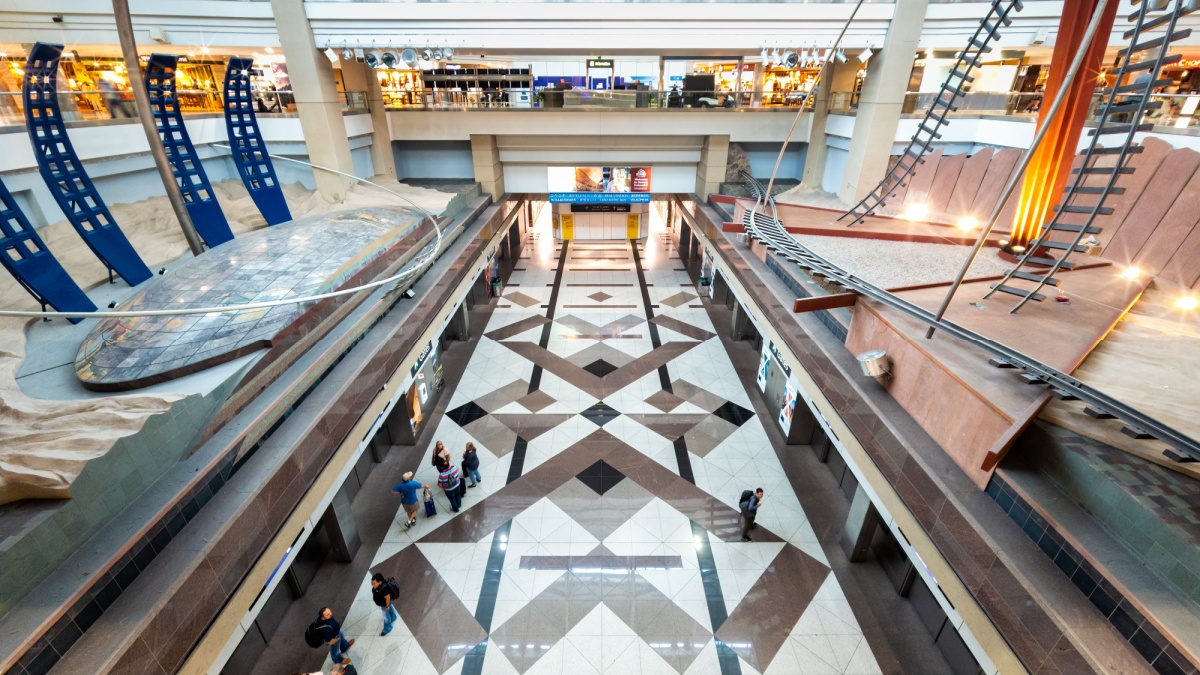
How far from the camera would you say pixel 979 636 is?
13.1 feet

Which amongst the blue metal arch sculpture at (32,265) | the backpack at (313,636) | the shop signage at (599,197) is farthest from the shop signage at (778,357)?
the shop signage at (599,197)

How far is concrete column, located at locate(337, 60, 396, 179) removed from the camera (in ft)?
50.1

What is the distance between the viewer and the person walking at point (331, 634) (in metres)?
5.43

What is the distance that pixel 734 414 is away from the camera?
1044 cm

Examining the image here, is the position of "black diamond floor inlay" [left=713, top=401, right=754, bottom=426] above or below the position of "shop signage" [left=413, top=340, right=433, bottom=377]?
below

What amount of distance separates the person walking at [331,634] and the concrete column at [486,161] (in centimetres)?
1525

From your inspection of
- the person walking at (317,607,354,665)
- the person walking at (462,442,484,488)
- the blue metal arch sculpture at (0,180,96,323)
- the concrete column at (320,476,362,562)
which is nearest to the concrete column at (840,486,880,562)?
the person walking at (462,442,484,488)

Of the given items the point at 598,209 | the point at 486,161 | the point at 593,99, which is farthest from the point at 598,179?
the point at 486,161

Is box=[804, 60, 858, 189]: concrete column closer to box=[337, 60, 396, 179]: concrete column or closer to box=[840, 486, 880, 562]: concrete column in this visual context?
box=[840, 486, 880, 562]: concrete column

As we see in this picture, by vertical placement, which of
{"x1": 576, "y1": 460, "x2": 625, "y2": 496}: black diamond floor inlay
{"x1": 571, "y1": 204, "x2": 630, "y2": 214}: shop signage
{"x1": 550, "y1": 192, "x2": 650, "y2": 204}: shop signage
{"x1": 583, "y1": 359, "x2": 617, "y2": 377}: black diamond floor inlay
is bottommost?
{"x1": 576, "y1": 460, "x2": 625, "y2": 496}: black diamond floor inlay

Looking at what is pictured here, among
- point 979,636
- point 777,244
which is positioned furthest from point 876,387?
point 979,636

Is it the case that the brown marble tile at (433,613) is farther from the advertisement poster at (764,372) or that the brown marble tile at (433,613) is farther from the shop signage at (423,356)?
the advertisement poster at (764,372)

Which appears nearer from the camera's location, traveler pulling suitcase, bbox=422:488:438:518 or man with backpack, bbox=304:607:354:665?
man with backpack, bbox=304:607:354:665

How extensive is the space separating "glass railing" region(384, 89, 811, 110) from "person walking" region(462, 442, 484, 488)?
12710 millimetres
